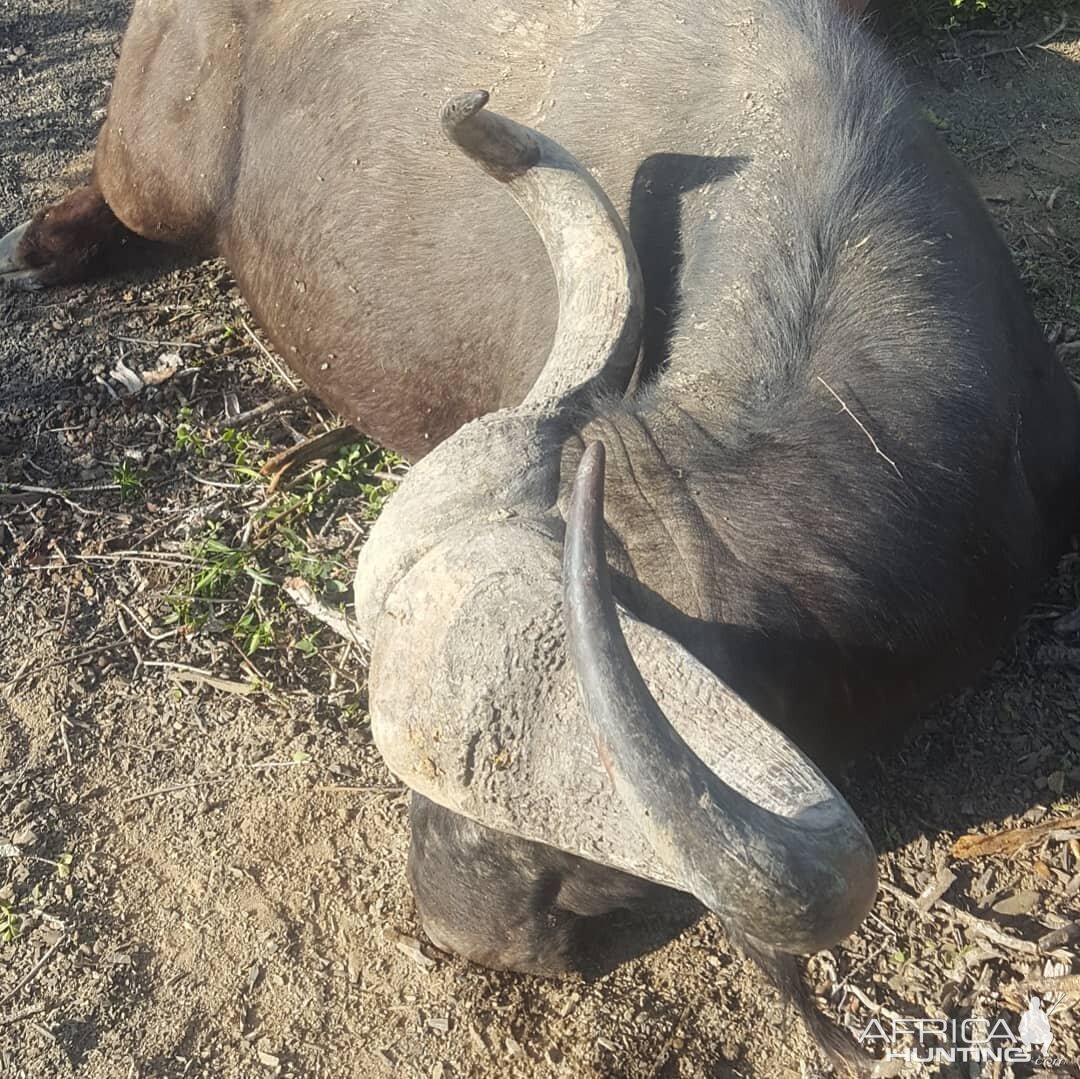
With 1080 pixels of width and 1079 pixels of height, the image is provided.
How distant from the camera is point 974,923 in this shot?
3170 millimetres

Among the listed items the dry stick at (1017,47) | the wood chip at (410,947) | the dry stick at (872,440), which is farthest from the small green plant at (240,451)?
the dry stick at (1017,47)

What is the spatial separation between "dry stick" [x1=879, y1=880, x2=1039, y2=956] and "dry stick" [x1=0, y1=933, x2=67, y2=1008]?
7.50 feet

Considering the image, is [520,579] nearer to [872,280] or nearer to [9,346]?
[872,280]

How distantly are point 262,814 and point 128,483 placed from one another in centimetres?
153

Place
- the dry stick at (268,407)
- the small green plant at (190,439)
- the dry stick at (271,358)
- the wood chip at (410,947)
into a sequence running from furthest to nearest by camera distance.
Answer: the dry stick at (271,358) < the dry stick at (268,407) < the small green plant at (190,439) < the wood chip at (410,947)

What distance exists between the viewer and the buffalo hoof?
5.26m

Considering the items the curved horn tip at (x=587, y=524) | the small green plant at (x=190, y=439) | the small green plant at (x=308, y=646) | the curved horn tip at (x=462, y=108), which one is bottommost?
the small green plant at (x=308, y=646)

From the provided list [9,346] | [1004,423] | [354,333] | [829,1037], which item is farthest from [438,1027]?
[9,346]

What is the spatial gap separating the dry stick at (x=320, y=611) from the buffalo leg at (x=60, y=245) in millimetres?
2157

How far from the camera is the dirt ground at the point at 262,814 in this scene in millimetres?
3043

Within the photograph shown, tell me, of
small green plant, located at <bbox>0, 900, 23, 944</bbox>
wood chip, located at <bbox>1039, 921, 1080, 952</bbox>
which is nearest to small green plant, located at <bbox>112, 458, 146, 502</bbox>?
small green plant, located at <bbox>0, 900, 23, 944</bbox>

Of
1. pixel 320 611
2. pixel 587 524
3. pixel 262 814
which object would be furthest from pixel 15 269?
pixel 587 524

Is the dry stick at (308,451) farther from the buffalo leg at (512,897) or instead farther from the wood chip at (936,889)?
the wood chip at (936,889)

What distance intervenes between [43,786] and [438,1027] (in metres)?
1.49
